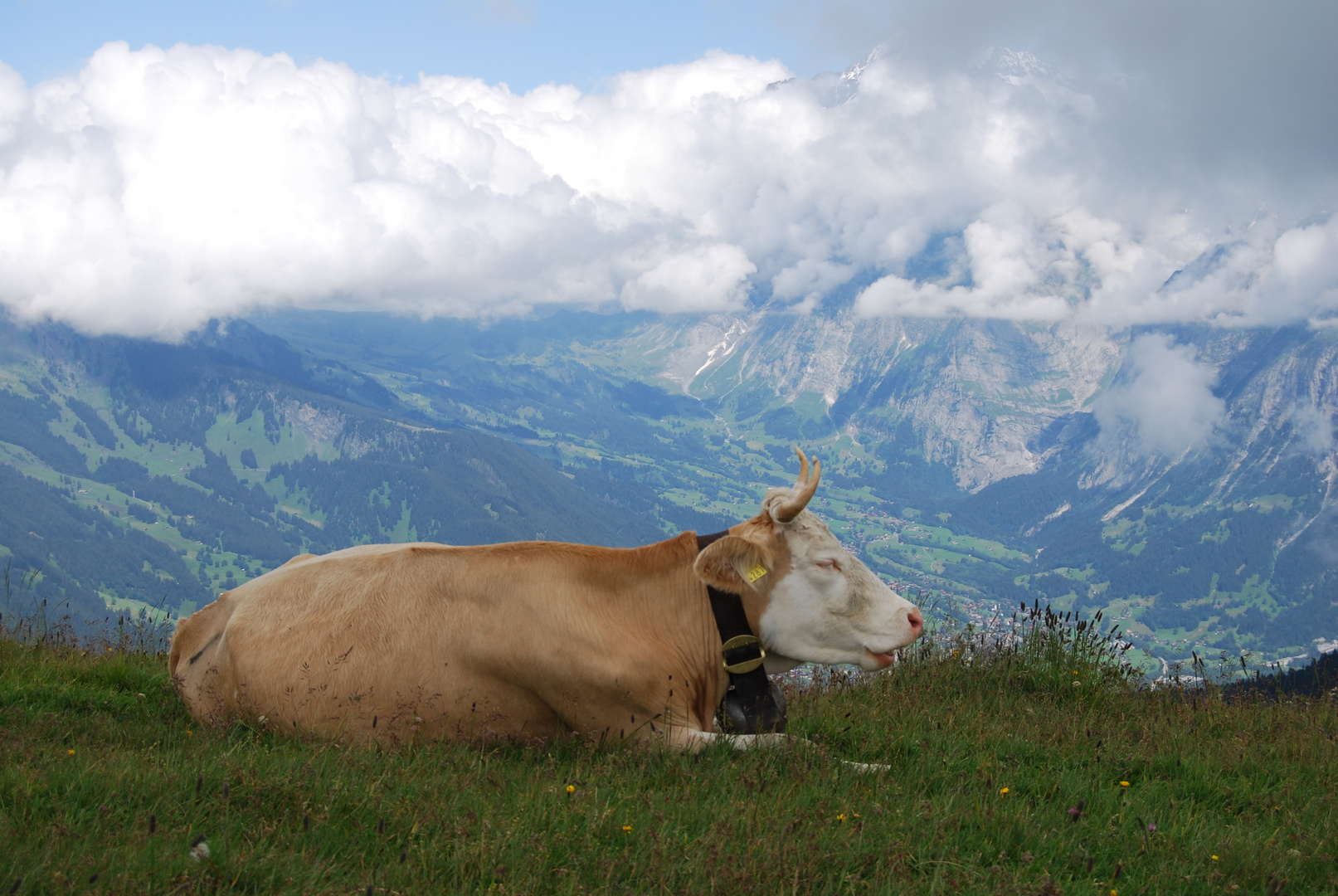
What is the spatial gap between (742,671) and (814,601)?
2.52 ft

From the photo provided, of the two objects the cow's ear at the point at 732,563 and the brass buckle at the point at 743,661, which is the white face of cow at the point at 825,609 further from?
the cow's ear at the point at 732,563

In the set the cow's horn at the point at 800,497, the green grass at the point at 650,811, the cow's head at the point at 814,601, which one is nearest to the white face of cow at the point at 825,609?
the cow's head at the point at 814,601

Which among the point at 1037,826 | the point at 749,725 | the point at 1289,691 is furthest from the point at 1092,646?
the point at 1037,826

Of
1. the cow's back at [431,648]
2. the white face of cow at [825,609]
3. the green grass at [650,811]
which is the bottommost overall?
the green grass at [650,811]

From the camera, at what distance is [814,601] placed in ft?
21.4

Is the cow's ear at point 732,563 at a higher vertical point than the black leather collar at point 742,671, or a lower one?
higher

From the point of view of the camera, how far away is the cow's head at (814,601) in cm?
650

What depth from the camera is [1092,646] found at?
9.27 metres

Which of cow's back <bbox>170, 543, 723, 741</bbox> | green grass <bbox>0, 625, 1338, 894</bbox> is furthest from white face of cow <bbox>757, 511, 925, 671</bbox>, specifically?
cow's back <bbox>170, 543, 723, 741</bbox>

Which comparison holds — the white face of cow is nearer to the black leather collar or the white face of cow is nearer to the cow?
the cow

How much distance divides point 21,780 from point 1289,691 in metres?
12.1

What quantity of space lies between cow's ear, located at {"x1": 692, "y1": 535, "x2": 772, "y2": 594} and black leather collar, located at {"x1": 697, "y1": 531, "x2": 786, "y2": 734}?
0.53ft

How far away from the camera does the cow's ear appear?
6199 mm

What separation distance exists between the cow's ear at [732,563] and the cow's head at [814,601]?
12 cm
